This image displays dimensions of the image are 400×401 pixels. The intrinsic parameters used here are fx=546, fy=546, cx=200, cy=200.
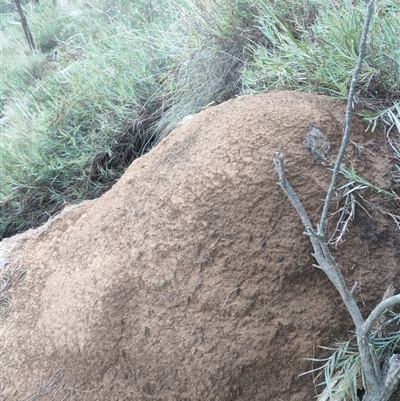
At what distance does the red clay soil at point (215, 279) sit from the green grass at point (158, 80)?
478 mm

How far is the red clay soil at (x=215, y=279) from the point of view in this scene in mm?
1921

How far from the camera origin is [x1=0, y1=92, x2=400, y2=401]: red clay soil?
1921 mm

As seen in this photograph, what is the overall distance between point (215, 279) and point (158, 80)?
2.47 m

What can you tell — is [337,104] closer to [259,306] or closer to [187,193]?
[187,193]

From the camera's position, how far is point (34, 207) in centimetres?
406

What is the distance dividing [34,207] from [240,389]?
2618 mm

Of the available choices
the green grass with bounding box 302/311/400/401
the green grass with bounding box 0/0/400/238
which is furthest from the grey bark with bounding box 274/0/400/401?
the green grass with bounding box 0/0/400/238

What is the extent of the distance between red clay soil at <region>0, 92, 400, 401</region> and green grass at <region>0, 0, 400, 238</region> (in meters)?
0.48

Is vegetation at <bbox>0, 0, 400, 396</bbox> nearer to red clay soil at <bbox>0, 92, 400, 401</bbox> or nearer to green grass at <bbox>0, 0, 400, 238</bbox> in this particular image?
green grass at <bbox>0, 0, 400, 238</bbox>

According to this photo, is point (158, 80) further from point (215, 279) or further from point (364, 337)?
point (364, 337)

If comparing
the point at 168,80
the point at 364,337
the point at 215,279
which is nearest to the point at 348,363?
the point at 364,337

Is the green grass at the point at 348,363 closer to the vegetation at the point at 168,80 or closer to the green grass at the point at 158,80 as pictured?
the vegetation at the point at 168,80

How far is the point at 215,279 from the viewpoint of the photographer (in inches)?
79.4

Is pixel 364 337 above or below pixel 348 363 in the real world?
above
